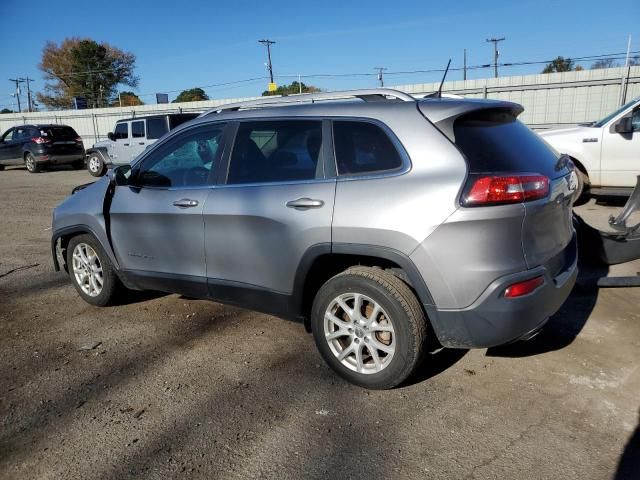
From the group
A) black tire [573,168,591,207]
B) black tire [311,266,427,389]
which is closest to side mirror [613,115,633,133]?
black tire [573,168,591,207]

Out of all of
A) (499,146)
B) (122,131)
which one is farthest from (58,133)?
(499,146)

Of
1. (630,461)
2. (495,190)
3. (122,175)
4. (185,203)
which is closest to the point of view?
(630,461)

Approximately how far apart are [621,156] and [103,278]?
7945mm

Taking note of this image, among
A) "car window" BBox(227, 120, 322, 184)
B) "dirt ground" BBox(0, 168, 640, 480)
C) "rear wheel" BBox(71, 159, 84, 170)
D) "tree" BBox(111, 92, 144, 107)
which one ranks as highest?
"tree" BBox(111, 92, 144, 107)

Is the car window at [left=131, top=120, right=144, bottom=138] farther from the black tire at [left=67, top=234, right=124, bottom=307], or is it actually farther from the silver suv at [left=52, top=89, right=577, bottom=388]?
the silver suv at [left=52, top=89, right=577, bottom=388]

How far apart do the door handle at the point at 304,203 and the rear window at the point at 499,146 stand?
0.89 metres

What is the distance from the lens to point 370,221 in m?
2.95

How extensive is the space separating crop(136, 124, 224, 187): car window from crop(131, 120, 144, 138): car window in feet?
40.8

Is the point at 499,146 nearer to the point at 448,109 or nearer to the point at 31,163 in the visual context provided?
the point at 448,109

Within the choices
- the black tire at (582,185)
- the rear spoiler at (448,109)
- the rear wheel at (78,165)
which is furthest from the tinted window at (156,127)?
the rear spoiler at (448,109)

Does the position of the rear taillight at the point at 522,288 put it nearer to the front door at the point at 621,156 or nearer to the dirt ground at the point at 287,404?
the dirt ground at the point at 287,404

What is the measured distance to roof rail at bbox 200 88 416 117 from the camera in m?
3.29

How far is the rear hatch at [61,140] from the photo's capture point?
1884cm

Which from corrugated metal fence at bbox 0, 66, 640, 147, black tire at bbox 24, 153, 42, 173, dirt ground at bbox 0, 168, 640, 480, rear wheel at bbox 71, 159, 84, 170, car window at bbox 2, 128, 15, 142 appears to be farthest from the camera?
car window at bbox 2, 128, 15, 142
